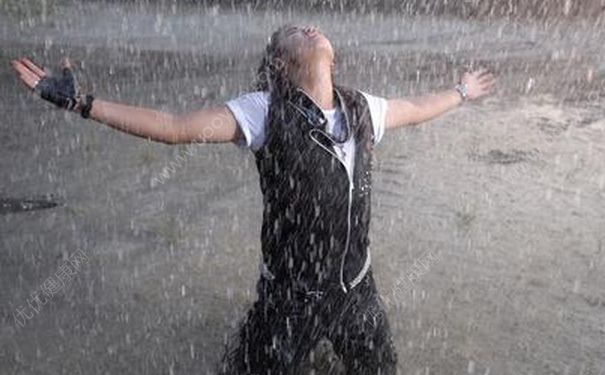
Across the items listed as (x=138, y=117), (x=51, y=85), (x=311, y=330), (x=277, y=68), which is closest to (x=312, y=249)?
(x=311, y=330)

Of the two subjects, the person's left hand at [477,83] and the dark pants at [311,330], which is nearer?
the dark pants at [311,330]

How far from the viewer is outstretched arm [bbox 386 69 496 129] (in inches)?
129

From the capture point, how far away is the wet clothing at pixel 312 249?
116 inches

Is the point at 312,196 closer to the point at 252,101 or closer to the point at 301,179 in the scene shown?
the point at 301,179

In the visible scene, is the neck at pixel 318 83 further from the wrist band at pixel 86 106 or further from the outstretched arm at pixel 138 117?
the wrist band at pixel 86 106

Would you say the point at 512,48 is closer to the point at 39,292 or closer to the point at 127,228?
the point at 127,228

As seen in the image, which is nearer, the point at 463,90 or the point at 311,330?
the point at 311,330

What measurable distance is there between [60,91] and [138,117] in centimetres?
26

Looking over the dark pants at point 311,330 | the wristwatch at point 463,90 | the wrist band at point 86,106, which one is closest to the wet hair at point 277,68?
the wrist band at point 86,106

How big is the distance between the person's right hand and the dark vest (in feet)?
2.17

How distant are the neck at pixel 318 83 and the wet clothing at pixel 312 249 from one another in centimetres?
4

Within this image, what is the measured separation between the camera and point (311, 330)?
317cm

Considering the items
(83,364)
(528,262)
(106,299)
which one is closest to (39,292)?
(106,299)

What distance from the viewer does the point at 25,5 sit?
15.9m
